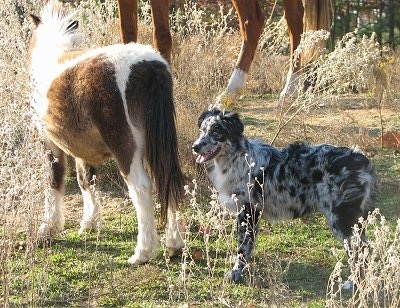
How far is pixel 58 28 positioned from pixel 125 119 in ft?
4.14

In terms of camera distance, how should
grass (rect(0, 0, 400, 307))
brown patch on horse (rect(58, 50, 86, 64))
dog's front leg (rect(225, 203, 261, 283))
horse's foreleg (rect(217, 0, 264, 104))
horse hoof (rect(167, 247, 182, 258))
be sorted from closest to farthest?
1. grass (rect(0, 0, 400, 307))
2. dog's front leg (rect(225, 203, 261, 283))
3. horse hoof (rect(167, 247, 182, 258))
4. brown patch on horse (rect(58, 50, 86, 64))
5. horse's foreleg (rect(217, 0, 264, 104))

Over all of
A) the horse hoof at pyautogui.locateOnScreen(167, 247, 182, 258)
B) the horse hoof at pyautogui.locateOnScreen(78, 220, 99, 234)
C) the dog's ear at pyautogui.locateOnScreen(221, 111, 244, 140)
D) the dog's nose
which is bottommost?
the horse hoof at pyautogui.locateOnScreen(167, 247, 182, 258)

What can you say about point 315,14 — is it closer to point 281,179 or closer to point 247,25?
point 247,25

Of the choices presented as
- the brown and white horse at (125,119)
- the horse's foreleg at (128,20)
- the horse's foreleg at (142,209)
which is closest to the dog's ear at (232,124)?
the brown and white horse at (125,119)

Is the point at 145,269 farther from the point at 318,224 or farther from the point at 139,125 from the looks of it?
the point at 318,224

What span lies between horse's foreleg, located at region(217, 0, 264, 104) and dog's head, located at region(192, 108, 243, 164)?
3166mm

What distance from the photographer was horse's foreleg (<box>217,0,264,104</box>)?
8250 mm

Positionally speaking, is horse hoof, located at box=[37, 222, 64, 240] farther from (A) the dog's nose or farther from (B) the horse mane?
(B) the horse mane

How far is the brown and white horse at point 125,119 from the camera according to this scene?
16.3 feet

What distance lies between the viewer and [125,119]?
4977 mm

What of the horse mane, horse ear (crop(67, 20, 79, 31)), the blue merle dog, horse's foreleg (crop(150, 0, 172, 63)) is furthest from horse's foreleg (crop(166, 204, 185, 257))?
horse's foreleg (crop(150, 0, 172, 63))

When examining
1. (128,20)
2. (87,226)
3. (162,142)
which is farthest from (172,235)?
(128,20)

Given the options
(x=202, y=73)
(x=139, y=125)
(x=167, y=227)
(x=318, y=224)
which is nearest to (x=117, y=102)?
(x=139, y=125)

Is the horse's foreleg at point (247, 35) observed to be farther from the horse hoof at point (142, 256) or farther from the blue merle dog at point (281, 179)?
the horse hoof at point (142, 256)
